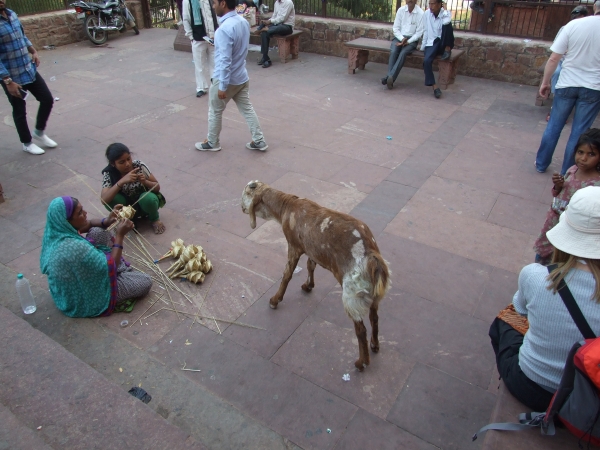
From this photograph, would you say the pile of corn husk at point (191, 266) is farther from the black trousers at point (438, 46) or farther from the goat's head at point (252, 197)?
the black trousers at point (438, 46)

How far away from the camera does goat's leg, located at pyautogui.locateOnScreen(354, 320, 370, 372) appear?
3236 millimetres

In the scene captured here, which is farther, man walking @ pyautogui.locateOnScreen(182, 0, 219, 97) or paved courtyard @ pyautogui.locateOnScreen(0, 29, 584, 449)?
man walking @ pyautogui.locateOnScreen(182, 0, 219, 97)

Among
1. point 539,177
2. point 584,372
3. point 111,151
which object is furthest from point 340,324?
point 539,177

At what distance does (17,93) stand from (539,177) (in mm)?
7058

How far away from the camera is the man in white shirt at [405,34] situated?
30.4 feet

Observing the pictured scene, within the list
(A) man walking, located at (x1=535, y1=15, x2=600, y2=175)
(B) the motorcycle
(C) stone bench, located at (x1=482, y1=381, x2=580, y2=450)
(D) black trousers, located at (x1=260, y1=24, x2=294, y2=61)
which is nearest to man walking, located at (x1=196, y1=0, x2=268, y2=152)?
(A) man walking, located at (x1=535, y1=15, x2=600, y2=175)

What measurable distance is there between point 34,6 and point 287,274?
12.7 m

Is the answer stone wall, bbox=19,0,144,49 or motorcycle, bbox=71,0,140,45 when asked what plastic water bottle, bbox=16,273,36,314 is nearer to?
stone wall, bbox=19,0,144,49

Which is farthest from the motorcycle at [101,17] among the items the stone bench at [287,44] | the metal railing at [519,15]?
the metal railing at [519,15]

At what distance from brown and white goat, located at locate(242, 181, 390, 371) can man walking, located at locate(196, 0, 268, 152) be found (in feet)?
9.52

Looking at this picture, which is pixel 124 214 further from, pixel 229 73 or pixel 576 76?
pixel 576 76

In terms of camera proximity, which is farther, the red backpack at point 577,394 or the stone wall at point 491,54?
the stone wall at point 491,54

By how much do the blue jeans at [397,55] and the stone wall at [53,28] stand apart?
908cm

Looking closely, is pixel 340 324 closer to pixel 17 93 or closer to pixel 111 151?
pixel 111 151
